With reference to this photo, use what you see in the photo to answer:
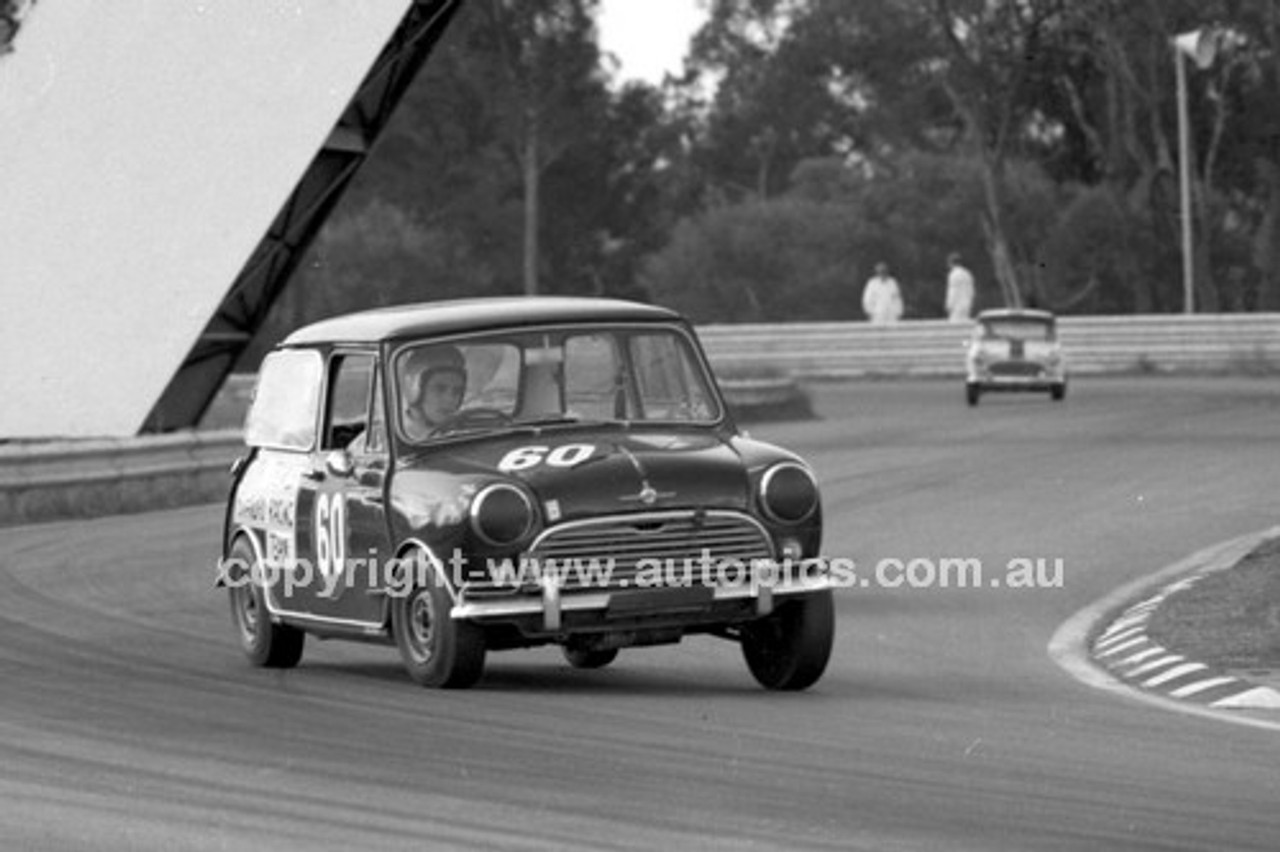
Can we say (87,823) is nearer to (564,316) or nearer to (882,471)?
(564,316)

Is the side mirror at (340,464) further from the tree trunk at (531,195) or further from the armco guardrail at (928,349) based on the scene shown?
the tree trunk at (531,195)

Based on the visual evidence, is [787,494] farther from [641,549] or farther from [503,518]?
[503,518]

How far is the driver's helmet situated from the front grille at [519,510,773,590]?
1.36 metres

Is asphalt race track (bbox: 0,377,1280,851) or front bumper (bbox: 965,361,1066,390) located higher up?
asphalt race track (bbox: 0,377,1280,851)

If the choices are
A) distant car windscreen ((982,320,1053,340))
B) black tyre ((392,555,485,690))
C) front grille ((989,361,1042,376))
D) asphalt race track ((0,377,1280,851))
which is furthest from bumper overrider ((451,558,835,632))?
distant car windscreen ((982,320,1053,340))

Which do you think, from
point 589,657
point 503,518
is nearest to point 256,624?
point 589,657

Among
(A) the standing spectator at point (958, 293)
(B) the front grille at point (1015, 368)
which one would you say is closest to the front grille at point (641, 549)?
(B) the front grille at point (1015, 368)

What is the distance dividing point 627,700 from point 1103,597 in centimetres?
609

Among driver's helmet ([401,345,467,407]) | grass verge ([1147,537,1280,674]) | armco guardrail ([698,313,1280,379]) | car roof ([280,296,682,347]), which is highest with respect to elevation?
car roof ([280,296,682,347])

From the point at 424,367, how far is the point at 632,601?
1.75m

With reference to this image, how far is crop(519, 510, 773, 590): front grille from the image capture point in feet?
42.4

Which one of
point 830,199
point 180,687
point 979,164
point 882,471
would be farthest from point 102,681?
point 830,199

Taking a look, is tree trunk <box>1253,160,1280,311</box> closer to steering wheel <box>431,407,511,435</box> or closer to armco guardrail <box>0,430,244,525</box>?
armco guardrail <box>0,430,244,525</box>

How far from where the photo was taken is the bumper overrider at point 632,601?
508 inches
